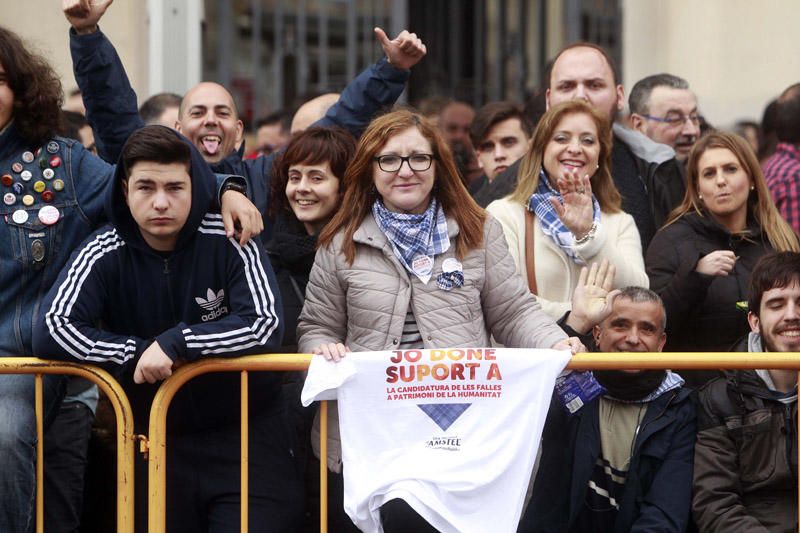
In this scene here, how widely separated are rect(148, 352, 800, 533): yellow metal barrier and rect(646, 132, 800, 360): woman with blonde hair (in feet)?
3.13

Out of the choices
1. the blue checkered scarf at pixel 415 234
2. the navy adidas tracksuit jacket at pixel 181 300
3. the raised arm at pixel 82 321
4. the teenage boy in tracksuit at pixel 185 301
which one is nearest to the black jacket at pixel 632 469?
the blue checkered scarf at pixel 415 234

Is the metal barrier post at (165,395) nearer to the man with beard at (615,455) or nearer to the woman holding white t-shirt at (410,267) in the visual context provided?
the woman holding white t-shirt at (410,267)

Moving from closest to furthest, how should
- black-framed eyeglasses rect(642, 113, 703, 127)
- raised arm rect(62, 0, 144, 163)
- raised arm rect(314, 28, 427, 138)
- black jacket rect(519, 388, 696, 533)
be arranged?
black jacket rect(519, 388, 696, 533)
raised arm rect(62, 0, 144, 163)
raised arm rect(314, 28, 427, 138)
black-framed eyeglasses rect(642, 113, 703, 127)

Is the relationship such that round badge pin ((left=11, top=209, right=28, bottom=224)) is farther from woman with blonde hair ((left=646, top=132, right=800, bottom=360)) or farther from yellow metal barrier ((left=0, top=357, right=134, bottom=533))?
woman with blonde hair ((left=646, top=132, right=800, bottom=360))

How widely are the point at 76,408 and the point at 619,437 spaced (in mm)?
2114

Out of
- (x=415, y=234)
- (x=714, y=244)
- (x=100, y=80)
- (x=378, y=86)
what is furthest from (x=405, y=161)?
(x=714, y=244)

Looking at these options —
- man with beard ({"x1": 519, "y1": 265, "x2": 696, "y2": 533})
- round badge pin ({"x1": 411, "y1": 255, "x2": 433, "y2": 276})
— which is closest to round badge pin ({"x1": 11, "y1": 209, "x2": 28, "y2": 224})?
round badge pin ({"x1": 411, "y1": 255, "x2": 433, "y2": 276})

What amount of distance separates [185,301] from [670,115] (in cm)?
309

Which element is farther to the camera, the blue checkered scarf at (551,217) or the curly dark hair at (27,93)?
the blue checkered scarf at (551,217)

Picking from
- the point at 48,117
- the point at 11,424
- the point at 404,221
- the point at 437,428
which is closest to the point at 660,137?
the point at 404,221

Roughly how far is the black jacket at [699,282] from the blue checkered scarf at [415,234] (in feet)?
3.66

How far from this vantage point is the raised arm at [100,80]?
5.06 metres

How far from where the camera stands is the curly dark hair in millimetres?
4820

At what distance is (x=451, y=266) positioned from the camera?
4.75 m
